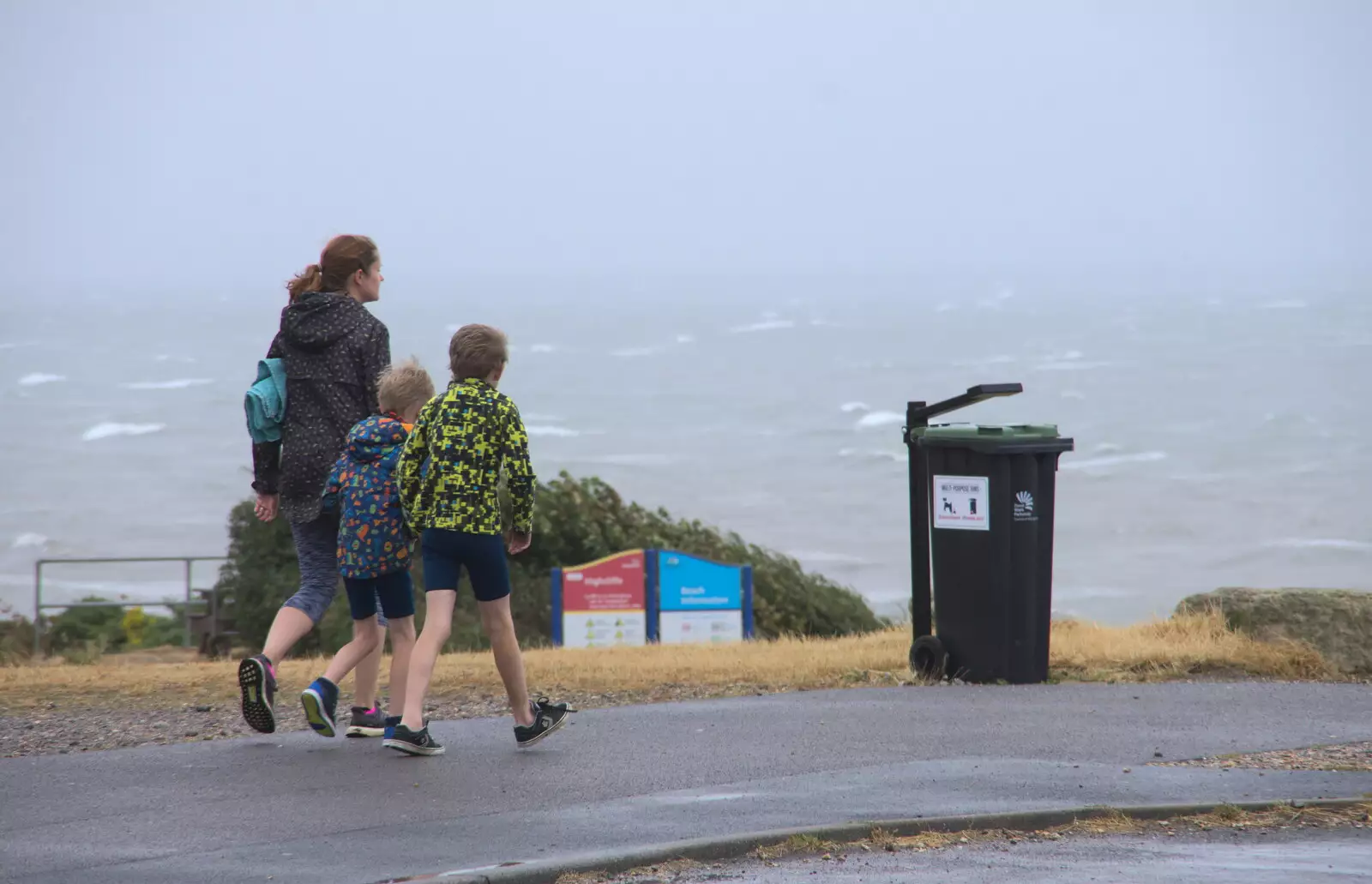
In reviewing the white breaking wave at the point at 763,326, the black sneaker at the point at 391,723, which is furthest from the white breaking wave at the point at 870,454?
the white breaking wave at the point at 763,326

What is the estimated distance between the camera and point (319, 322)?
6770 mm

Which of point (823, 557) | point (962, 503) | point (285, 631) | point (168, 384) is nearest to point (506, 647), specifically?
point (285, 631)

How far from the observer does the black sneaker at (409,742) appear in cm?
638

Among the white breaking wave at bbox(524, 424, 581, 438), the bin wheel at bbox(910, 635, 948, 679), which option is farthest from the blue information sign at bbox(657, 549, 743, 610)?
the white breaking wave at bbox(524, 424, 581, 438)

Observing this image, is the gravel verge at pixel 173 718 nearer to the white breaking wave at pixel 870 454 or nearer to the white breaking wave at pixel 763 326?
the white breaking wave at pixel 870 454

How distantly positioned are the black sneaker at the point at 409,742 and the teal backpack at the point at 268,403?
50.9 inches

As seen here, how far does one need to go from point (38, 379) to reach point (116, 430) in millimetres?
35085

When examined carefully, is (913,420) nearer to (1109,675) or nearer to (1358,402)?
(1109,675)

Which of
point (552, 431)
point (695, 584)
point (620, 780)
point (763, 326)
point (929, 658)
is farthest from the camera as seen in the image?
point (763, 326)

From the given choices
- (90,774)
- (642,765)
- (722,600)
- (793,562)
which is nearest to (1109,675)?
(642,765)

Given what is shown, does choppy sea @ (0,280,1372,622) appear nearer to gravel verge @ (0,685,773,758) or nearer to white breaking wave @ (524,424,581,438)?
white breaking wave @ (524,424,581,438)

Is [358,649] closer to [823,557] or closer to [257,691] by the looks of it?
[257,691]

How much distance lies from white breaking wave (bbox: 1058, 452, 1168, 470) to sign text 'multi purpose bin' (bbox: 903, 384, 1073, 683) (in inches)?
2634

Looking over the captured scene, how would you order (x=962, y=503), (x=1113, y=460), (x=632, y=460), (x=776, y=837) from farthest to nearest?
(x=1113, y=460)
(x=632, y=460)
(x=962, y=503)
(x=776, y=837)
